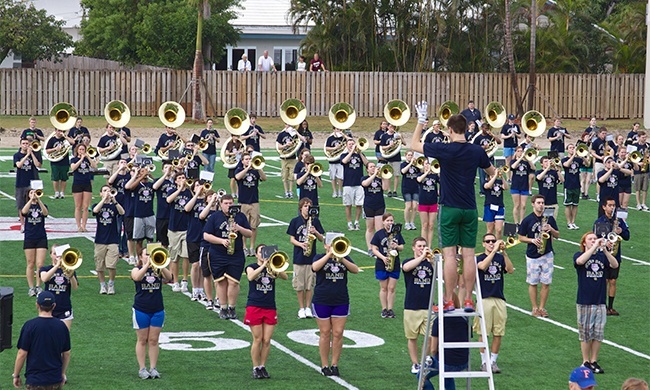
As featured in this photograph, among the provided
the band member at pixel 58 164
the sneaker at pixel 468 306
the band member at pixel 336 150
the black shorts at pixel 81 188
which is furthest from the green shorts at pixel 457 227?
the band member at pixel 58 164

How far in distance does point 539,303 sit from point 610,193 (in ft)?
22.6

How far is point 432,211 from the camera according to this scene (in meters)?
22.6

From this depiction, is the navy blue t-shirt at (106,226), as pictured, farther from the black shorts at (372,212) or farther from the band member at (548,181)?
the band member at (548,181)

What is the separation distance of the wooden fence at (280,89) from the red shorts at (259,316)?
3039 cm

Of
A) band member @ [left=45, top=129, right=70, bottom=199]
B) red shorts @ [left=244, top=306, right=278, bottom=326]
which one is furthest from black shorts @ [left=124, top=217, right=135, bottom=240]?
band member @ [left=45, top=129, right=70, bottom=199]

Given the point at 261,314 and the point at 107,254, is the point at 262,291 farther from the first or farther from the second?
the point at 107,254

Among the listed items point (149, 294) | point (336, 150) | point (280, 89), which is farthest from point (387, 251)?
point (280, 89)

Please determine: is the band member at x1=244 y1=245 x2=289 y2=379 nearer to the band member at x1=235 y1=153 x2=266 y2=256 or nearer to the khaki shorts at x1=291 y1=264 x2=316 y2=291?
the khaki shorts at x1=291 y1=264 x2=316 y2=291

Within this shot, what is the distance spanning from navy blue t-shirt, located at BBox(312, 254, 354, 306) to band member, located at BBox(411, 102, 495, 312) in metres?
3.84

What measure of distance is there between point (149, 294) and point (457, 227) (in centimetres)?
496

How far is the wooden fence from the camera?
1797 inches

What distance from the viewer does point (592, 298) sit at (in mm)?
15469

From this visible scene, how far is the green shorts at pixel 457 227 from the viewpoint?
11.1 meters

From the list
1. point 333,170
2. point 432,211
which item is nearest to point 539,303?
point 432,211
